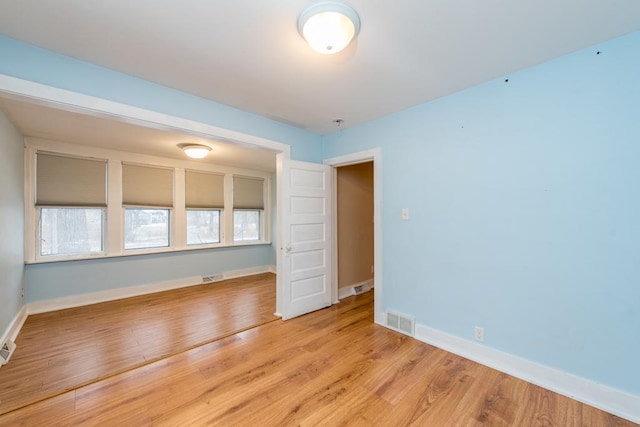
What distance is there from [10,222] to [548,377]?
5.39 m

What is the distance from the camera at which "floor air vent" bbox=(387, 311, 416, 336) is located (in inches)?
114

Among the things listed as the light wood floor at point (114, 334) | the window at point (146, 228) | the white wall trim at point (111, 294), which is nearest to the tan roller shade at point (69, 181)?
the window at point (146, 228)

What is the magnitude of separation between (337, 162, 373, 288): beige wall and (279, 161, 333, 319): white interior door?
1.45 feet

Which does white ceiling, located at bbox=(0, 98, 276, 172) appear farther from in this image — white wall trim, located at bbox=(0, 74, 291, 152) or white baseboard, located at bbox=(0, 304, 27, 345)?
white baseboard, located at bbox=(0, 304, 27, 345)

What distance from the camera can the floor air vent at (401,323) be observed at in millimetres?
2893

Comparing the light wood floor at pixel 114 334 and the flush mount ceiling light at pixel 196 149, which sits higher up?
the flush mount ceiling light at pixel 196 149

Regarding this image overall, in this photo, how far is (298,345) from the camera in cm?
270

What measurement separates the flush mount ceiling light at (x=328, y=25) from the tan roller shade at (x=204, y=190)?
169 inches

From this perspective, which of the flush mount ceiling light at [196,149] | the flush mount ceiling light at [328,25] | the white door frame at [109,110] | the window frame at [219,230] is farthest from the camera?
the window frame at [219,230]

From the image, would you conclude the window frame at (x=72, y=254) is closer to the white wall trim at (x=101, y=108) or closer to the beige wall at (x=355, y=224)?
the white wall trim at (x=101, y=108)

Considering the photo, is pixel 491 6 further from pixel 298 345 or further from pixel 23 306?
pixel 23 306

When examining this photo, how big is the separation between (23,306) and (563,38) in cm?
633

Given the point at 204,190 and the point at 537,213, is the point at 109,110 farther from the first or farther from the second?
the point at 537,213

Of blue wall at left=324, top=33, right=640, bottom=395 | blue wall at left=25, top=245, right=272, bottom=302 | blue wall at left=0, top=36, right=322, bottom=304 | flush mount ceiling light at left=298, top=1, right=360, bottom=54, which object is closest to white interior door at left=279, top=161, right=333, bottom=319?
blue wall at left=0, top=36, right=322, bottom=304
